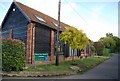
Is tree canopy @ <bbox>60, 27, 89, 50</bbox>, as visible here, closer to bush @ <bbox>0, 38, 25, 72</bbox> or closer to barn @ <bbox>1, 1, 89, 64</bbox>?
barn @ <bbox>1, 1, 89, 64</bbox>

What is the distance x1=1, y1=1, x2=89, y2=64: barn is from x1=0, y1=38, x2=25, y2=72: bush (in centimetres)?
341

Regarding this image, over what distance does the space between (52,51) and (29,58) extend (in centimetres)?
415

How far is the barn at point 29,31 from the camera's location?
39.3 feet

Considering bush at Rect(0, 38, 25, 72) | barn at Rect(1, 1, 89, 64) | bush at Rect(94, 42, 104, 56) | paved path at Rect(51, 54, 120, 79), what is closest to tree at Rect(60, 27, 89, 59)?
barn at Rect(1, 1, 89, 64)

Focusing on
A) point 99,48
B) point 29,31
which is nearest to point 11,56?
point 29,31

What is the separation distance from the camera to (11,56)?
7656 mm

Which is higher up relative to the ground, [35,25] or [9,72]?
[35,25]

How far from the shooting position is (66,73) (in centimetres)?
877

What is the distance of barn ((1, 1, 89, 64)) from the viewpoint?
11977 mm

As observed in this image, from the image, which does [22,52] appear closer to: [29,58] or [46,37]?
[29,58]

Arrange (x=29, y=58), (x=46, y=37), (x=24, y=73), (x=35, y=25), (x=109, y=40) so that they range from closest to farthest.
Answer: (x=24, y=73)
(x=29, y=58)
(x=35, y=25)
(x=46, y=37)
(x=109, y=40)

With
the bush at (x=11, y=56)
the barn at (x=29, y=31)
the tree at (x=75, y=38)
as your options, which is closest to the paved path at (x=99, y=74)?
the tree at (x=75, y=38)

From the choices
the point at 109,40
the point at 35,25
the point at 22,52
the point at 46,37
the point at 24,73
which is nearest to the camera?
the point at 24,73

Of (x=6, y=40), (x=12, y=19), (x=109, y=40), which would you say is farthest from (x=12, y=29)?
(x=109, y=40)
